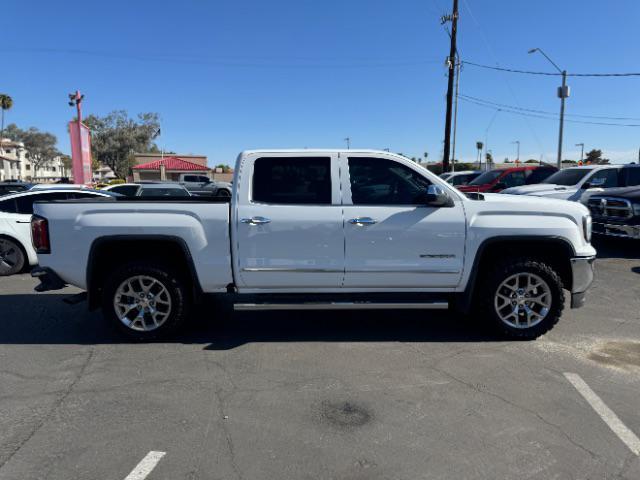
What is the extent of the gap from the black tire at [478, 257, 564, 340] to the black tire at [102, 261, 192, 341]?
3028mm

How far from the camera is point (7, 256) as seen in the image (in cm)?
777

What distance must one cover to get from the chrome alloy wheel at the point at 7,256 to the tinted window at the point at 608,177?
40.7 ft

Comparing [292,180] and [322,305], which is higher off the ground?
[292,180]

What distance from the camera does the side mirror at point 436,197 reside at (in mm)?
4277

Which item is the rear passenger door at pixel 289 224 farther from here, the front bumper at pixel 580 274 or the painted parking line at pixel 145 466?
the front bumper at pixel 580 274

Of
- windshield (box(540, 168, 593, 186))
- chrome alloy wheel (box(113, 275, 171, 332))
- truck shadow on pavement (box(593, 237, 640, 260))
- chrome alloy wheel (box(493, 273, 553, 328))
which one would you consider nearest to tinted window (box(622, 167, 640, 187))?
A: windshield (box(540, 168, 593, 186))

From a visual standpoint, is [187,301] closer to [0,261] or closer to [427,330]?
[427,330]

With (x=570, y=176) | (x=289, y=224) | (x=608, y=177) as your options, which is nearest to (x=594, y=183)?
(x=608, y=177)

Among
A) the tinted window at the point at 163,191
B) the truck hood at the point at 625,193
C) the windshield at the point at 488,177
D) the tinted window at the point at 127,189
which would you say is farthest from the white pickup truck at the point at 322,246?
the windshield at the point at 488,177

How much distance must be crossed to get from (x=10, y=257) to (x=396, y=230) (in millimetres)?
6901

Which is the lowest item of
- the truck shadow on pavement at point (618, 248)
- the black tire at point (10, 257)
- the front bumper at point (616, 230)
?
the truck shadow on pavement at point (618, 248)

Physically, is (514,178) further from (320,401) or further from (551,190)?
(320,401)

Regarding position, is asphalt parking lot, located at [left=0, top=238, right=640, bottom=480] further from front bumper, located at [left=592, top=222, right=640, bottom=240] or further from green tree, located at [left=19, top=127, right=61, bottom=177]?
green tree, located at [left=19, top=127, right=61, bottom=177]

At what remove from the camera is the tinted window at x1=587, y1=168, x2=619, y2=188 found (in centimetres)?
1116
